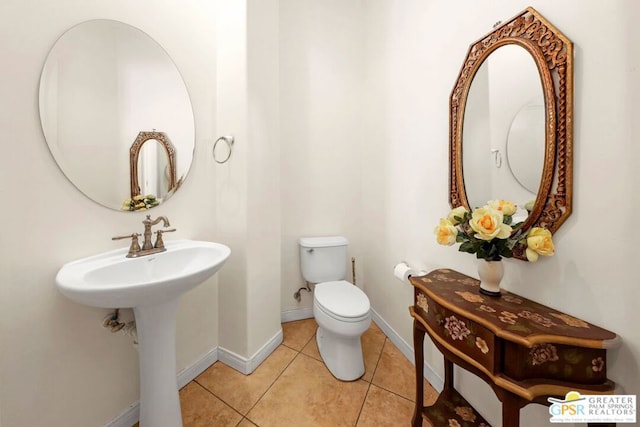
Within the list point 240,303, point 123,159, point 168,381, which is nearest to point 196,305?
point 240,303

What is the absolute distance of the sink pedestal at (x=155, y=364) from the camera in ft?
3.04

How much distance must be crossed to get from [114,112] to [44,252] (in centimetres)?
65

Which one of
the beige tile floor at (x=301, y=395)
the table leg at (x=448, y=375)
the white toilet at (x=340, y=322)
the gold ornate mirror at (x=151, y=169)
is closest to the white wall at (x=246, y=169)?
the beige tile floor at (x=301, y=395)

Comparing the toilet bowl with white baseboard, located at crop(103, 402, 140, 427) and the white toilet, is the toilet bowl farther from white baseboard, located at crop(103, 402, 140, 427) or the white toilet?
white baseboard, located at crop(103, 402, 140, 427)

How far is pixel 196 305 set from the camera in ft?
4.54

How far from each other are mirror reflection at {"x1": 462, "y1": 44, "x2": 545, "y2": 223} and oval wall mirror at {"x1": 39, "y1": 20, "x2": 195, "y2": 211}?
1506mm

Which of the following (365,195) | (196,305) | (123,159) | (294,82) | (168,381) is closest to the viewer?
(168,381)

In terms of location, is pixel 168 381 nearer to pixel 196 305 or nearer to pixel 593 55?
pixel 196 305

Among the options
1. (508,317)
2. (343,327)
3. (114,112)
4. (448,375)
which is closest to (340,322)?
(343,327)

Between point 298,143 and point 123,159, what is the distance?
1.19 meters

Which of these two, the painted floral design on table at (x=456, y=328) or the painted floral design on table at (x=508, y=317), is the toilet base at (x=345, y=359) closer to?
the painted floral design on table at (x=456, y=328)

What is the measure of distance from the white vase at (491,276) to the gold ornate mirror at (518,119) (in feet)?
0.61

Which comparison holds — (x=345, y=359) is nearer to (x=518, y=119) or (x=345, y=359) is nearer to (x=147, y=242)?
(x=147, y=242)

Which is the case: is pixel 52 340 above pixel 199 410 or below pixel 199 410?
above
